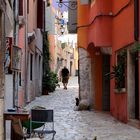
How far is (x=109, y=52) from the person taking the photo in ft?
53.9

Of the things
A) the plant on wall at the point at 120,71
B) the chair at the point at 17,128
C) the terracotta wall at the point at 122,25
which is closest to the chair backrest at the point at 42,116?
the chair at the point at 17,128

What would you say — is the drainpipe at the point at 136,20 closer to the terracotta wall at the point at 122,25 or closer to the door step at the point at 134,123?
the terracotta wall at the point at 122,25

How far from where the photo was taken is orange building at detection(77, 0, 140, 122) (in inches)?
529

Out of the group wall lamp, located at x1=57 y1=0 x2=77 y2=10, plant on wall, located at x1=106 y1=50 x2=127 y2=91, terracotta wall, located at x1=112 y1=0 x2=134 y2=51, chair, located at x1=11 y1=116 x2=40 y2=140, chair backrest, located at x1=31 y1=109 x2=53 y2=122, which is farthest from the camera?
wall lamp, located at x1=57 y1=0 x2=77 y2=10

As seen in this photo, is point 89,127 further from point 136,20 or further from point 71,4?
point 71,4

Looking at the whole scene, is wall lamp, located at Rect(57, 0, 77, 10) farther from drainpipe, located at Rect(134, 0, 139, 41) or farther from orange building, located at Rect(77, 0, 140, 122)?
drainpipe, located at Rect(134, 0, 139, 41)

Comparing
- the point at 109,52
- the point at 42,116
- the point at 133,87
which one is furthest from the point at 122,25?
the point at 42,116

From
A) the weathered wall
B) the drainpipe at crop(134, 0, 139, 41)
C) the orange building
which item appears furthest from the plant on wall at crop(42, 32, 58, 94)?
the drainpipe at crop(134, 0, 139, 41)

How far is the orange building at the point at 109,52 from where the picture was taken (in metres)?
13.4

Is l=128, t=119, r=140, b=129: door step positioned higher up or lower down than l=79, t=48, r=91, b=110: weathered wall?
lower down

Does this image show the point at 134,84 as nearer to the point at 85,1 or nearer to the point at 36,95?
the point at 85,1

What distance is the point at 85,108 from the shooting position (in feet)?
60.7

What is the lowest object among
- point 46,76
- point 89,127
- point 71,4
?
point 89,127

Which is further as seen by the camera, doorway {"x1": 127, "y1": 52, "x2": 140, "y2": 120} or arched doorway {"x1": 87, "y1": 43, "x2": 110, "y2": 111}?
arched doorway {"x1": 87, "y1": 43, "x2": 110, "y2": 111}
